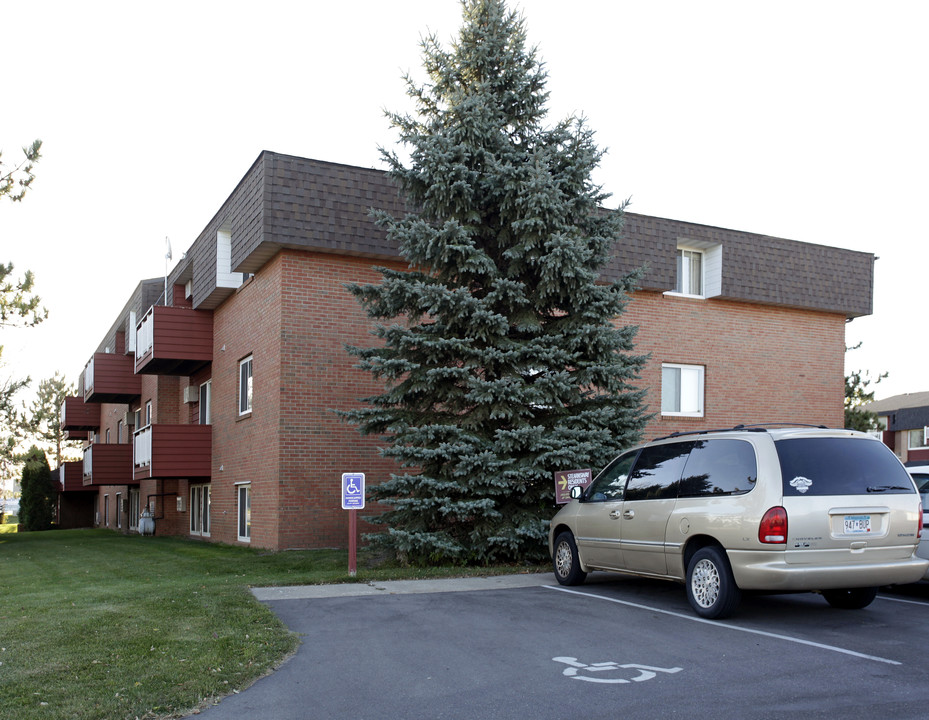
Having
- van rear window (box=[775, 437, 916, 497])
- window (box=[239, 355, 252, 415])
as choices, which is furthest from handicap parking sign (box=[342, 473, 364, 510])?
window (box=[239, 355, 252, 415])

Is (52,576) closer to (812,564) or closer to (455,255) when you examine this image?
(455,255)

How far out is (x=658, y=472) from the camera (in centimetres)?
929

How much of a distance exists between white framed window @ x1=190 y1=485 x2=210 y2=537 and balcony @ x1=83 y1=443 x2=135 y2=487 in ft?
13.8

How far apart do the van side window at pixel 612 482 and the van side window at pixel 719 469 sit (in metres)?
1.15

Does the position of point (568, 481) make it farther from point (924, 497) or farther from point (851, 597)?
point (924, 497)

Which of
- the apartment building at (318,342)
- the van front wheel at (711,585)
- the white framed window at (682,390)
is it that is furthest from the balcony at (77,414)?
the van front wheel at (711,585)

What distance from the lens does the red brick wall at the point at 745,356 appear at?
20.4 meters

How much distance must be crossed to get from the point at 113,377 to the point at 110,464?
3397mm

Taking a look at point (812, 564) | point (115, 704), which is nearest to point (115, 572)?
point (115, 704)

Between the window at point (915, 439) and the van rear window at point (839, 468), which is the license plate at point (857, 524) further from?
the window at point (915, 439)

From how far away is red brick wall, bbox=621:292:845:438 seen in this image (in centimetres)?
2038

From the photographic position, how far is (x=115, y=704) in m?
5.41

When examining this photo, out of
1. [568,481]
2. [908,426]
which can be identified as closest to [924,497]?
[568,481]

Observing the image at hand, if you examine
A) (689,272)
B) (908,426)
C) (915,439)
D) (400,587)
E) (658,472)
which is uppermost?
(689,272)
